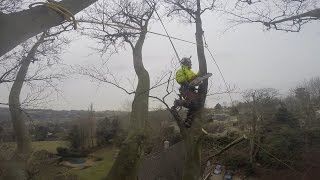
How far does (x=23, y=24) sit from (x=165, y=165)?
9.63 metres

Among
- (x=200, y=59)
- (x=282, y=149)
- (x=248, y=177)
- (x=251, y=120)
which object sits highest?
(x=200, y=59)

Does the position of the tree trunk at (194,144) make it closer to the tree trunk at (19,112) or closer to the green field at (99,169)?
the tree trunk at (19,112)

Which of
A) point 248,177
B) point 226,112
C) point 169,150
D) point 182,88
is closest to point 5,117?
point 169,150

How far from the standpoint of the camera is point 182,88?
6.55 m

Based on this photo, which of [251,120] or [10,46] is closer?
[10,46]

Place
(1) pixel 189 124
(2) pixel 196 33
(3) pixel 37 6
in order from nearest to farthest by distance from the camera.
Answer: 1. (3) pixel 37 6
2. (1) pixel 189 124
3. (2) pixel 196 33

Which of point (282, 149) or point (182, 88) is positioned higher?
point (182, 88)

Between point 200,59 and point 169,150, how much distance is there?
5.72 meters

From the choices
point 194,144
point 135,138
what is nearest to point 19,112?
point 135,138

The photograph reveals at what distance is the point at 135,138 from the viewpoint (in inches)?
193

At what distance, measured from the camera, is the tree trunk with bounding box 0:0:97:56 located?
1996mm

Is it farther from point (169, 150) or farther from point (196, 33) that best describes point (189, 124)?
point (169, 150)

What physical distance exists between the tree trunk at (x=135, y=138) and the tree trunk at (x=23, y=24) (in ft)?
9.06

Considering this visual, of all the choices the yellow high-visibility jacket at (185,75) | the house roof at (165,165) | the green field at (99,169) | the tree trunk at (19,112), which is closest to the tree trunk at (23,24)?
the yellow high-visibility jacket at (185,75)
